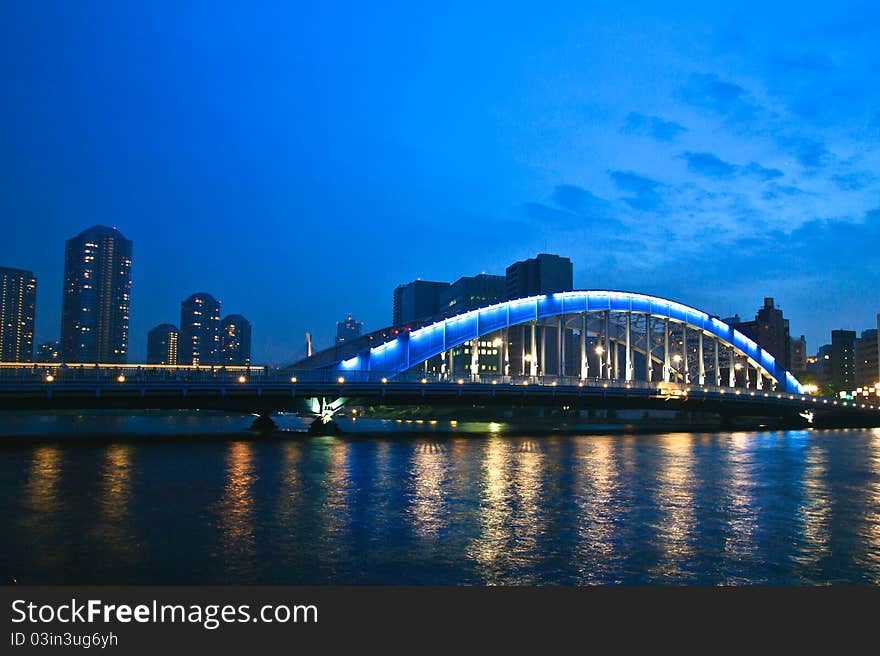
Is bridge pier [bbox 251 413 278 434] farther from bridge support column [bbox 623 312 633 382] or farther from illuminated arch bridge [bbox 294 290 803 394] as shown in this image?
bridge support column [bbox 623 312 633 382]

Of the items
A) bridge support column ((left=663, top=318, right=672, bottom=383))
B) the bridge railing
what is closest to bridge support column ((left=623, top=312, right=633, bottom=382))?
bridge support column ((left=663, top=318, right=672, bottom=383))

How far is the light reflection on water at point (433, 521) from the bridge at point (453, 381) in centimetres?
1520

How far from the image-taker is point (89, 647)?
30.5 ft

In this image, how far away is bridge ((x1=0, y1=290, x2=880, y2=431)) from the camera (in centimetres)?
5453

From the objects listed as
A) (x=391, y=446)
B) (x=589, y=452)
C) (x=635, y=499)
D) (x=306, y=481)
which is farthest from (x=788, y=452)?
(x=306, y=481)

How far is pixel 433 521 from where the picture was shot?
2016 centimetres

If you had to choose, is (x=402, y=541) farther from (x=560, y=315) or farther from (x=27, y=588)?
(x=560, y=315)

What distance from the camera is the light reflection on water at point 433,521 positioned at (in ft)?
47.6

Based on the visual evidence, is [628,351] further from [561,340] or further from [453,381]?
[453,381]

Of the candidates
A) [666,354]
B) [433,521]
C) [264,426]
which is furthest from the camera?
[666,354]

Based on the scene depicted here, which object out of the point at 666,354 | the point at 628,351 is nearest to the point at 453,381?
the point at 628,351

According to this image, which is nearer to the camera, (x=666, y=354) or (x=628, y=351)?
(x=628, y=351)

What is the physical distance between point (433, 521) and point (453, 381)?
46118mm

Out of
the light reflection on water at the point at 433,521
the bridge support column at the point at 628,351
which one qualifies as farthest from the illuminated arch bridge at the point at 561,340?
the light reflection on water at the point at 433,521
